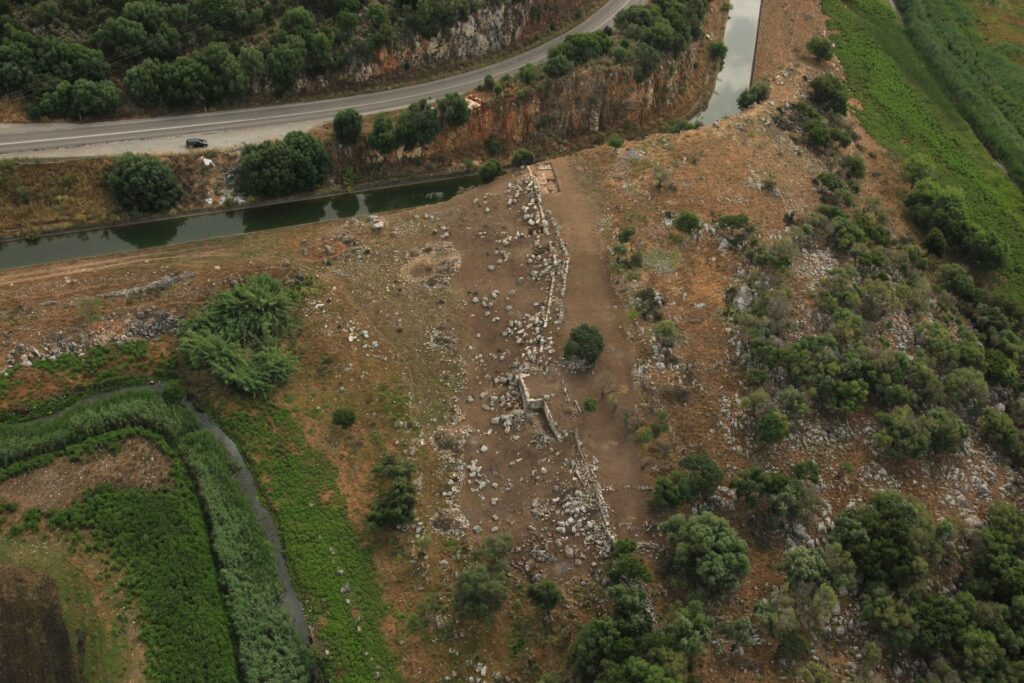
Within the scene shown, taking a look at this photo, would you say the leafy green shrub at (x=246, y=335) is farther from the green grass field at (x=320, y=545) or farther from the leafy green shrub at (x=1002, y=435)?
the leafy green shrub at (x=1002, y=435)

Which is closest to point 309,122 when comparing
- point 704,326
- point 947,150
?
point 704,326

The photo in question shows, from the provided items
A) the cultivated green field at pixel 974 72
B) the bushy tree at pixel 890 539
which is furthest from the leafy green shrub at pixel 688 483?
the cultivated green field at pixel 974 72

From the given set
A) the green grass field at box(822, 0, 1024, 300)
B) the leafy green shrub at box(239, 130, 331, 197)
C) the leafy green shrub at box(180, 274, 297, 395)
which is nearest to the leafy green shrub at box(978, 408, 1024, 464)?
the green grass field at box(822, 0, 1024, 300)

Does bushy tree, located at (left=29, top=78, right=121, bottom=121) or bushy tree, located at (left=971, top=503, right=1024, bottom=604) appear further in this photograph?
bushy tree, located at (left=29, top=78, right=121, bottom=121)

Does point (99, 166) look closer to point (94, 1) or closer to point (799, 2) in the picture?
point (94, 1)

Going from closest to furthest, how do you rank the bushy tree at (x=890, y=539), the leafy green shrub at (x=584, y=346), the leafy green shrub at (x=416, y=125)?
the bushy tree at (x=890, y=539), the leafy green shrub at (x=584, y=346), the leafy green shrub at (x=416, y=125)

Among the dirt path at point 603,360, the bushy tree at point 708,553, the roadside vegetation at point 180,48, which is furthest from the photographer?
the roadside vegetation at point 180,48

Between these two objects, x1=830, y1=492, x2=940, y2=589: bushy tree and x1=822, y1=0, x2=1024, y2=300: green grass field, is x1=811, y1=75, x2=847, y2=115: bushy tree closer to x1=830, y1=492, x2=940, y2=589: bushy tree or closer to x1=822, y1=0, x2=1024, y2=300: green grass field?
x1=822, y1=0, x2=1024, y2=300: green grass field
